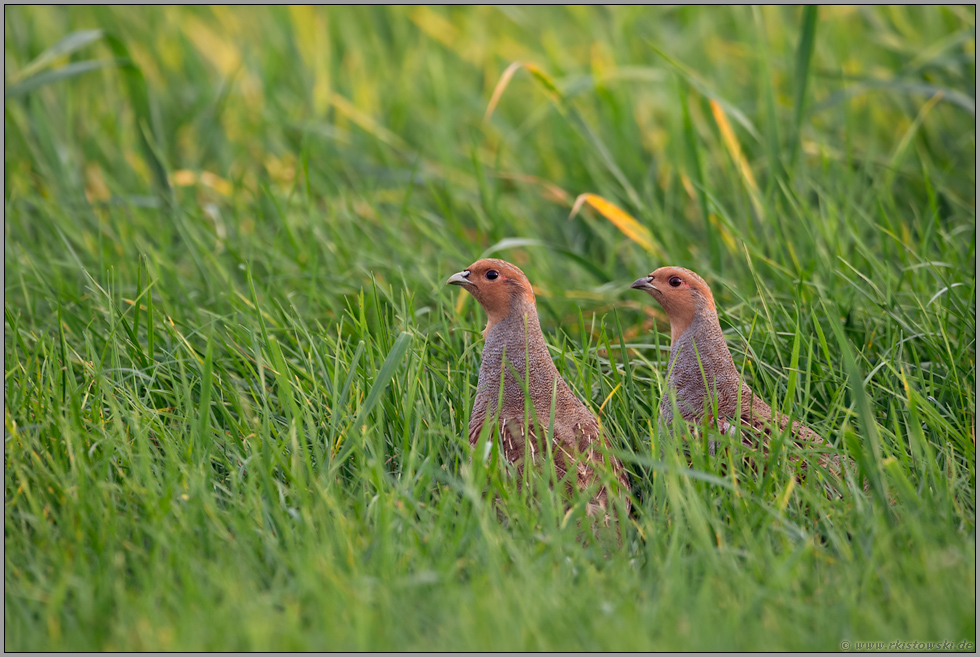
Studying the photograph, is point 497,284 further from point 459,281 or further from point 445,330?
point 445,330

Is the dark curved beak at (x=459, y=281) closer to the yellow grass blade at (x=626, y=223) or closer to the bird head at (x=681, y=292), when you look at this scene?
the bird head at (x=681, y=292)

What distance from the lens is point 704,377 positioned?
3488mm

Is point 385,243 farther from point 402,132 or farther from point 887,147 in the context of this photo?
point 887,147

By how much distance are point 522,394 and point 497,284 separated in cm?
49

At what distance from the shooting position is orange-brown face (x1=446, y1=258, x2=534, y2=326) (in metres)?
3.79

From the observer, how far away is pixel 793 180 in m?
5.22

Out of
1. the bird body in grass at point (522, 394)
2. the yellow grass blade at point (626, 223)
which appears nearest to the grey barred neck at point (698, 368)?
the bird body in grass at point (522, 394)

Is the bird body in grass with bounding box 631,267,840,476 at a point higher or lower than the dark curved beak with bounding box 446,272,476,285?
lower

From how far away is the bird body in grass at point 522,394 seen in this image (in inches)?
135

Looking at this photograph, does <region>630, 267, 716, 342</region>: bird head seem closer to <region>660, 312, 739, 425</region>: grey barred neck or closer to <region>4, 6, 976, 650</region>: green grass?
<region>660, 312, 739, 425</region>: grey barred neck

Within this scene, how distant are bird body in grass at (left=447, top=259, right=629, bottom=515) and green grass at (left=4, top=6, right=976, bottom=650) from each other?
17 cm

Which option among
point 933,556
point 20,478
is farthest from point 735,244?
point 20,478

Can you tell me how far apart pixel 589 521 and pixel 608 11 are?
6133 mm

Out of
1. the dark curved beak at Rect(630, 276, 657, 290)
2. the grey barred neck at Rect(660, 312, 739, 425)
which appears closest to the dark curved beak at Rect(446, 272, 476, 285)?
the dark curved beak at Rect(630, 276, 657, 290)
